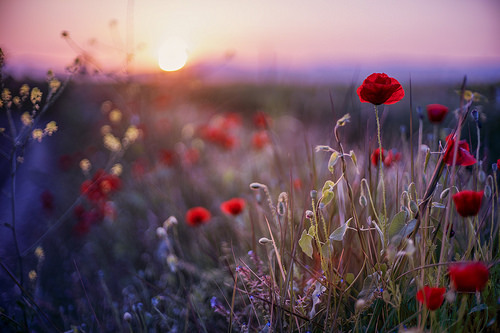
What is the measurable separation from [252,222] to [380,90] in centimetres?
71

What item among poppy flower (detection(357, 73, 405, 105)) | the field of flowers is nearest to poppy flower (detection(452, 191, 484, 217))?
the field of flowers

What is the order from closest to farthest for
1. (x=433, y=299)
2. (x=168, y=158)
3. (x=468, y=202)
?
(x=433, y=299)
(x=468, y=202)
(x=168, y=158)

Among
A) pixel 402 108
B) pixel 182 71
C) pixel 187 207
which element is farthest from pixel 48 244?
pixel 402 108

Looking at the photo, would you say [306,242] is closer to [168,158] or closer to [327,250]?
[327,250]

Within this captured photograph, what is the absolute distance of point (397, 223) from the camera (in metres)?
1.15

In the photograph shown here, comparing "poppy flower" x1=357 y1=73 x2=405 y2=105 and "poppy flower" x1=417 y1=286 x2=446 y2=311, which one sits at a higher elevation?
"poppy flower" x1=357 y1=73 x2=405 y2=105

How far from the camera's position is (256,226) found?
2273 mm

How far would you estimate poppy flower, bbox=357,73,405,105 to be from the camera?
3.66ft

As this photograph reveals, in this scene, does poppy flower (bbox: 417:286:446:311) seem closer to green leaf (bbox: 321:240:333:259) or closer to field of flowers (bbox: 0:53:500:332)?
field of flowers (bbox: 0:53:500:332)

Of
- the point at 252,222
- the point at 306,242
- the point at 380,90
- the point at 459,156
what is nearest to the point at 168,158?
the point at 252,222

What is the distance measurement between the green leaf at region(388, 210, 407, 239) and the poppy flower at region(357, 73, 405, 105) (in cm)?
37

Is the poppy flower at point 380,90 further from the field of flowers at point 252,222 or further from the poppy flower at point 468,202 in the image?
the poppy flower at point 468,202

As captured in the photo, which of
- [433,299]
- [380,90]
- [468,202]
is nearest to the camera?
[433,299]

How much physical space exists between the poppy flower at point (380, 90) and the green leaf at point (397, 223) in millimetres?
371
